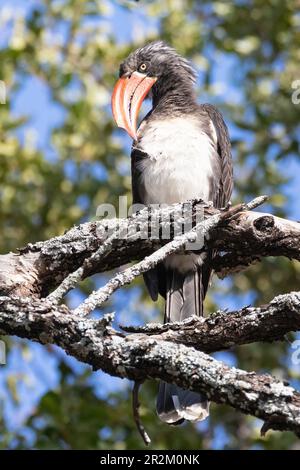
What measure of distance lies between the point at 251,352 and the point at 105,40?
3046 mm

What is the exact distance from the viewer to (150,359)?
2.48 meters

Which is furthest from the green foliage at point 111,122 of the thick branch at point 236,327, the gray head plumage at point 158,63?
the thick branch at point 236,327

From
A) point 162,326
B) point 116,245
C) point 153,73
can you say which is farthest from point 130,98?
point 162,326

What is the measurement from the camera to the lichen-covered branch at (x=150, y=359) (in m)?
2.25

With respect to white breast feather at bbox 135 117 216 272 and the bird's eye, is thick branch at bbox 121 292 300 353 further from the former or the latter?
the bird's eye

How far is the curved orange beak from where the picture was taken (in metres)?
4.83

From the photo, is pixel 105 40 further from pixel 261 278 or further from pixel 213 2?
pixel 261 278

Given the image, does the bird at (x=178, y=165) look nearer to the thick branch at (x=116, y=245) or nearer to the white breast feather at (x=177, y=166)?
the white breast feather at (x=177, y=166)

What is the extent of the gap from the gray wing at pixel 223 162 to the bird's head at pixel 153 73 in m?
0.51

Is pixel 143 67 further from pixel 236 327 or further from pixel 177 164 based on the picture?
pixel 236 327

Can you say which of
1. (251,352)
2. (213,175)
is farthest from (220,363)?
(251,352)

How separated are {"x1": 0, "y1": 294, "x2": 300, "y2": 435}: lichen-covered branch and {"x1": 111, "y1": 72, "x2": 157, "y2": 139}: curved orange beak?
7.15ft

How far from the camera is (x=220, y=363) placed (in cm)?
240

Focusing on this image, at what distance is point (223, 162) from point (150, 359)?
276 centimetres
